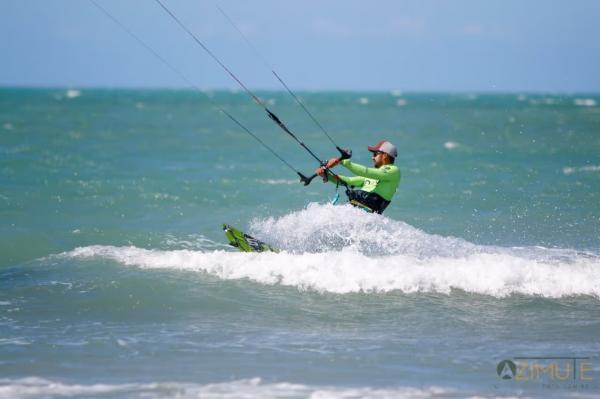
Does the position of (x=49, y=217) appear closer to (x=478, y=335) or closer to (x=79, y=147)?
(x=478, y=335)

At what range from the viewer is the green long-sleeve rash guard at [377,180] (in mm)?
10555

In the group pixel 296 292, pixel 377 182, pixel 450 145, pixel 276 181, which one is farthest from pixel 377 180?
pixel 450 145

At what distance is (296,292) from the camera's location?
402 inches

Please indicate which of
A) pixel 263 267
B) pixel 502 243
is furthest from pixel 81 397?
pixel 502 243

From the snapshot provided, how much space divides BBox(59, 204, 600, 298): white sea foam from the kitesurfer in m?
0.17

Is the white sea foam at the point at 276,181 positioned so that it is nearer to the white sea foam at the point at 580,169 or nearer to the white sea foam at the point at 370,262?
the white sea foam at the point at 580,169

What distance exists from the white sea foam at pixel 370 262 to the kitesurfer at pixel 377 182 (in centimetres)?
17

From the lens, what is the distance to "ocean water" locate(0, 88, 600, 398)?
721cm

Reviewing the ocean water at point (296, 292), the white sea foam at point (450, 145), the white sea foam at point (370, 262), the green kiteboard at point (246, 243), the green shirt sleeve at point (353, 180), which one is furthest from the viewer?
the white sea foam at point (450, 145)

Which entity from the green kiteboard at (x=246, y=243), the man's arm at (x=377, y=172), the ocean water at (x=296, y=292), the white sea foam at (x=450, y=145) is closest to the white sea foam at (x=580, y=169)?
the ocean water at (x=296, y=292)

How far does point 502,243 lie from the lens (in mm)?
13820

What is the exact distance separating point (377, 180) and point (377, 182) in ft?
0.20

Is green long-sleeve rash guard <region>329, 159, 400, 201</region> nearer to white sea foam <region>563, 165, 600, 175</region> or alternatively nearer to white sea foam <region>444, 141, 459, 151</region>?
white sea foam <region>563, 165, 600, 175</region>

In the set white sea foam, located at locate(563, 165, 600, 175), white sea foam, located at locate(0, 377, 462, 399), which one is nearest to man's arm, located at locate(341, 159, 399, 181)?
white sea foam, located at locate(0, 377, 462, 399)
